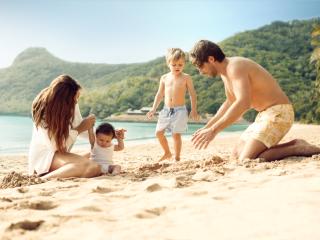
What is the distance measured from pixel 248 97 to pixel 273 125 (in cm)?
49

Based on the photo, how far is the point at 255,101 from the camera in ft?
15.2

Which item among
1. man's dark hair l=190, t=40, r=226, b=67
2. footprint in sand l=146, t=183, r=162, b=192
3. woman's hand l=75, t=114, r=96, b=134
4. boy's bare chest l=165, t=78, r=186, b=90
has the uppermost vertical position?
man's dark hair l=190, t=40, r=226, b=67

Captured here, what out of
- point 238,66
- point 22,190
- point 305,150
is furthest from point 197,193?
point 305,150

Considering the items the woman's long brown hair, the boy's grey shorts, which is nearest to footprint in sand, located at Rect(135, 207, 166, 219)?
the woman's long brown hair

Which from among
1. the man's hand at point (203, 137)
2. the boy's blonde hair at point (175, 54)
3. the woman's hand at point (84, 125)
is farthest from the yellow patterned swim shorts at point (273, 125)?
the boy's blonde hair at point (175, 54)

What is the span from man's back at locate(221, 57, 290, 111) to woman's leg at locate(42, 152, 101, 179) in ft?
5.67

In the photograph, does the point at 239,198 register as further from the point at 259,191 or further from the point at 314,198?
the point at 314,198

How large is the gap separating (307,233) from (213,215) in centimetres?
57

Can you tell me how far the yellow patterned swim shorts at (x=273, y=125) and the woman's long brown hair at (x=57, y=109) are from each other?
1.98 meters

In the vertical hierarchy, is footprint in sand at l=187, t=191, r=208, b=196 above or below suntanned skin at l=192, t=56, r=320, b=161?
below

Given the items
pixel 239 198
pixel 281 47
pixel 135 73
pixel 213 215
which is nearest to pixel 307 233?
pixel 213 215

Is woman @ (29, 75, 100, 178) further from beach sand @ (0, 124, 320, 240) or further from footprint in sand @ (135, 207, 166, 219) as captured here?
footprint in sand @ (135, 207, 166, 219)

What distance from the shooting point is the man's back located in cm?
436

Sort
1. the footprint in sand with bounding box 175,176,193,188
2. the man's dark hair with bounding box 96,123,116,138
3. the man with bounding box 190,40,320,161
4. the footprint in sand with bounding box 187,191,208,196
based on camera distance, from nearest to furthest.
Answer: the footprint in sand with bounding box 187,191,208,196 → the footprint in sand with bounding box 175,176,193,188 → the man with bounding box 190,40,320,161 → the man's dark hair with bounding box 96,123,116,138
